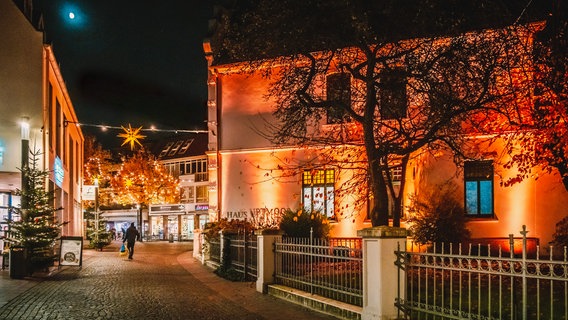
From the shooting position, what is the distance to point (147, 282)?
1659 cm

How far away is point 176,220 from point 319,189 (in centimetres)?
4223

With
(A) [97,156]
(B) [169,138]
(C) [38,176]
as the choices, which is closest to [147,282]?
(C) [38,176]

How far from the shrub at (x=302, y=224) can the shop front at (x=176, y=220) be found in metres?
39.9

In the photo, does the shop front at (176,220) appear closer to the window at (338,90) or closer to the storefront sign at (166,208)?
the storefront sign at (166,208)

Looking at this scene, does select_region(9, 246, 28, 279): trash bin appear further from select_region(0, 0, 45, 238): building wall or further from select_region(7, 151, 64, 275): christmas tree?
select_region(0, 0, 45, 238): building wall

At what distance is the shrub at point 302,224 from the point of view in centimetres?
1880

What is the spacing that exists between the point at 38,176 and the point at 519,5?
14651 millimetres

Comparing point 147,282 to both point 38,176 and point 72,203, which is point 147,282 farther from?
point 72,203

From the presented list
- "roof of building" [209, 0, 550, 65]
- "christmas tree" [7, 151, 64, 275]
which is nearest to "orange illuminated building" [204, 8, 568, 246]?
"roof of building" [209, 0, 550, 65]

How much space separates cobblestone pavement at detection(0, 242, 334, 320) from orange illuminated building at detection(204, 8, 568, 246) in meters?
5.78

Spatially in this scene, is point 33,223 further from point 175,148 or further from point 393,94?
point 175,148

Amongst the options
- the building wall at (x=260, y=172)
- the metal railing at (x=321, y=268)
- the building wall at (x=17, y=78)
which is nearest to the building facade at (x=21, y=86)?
the building wall at (x=17, y=78)

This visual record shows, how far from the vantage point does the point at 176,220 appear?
6369 cm

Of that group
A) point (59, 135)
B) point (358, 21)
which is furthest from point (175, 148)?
point (358, 21)
